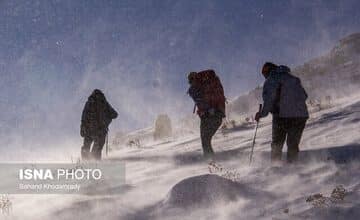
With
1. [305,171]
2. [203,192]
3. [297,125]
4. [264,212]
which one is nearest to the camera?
[264,212]

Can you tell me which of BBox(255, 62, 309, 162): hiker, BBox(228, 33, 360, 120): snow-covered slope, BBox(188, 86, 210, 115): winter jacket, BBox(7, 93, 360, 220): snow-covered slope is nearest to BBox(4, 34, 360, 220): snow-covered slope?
BBox(7, 93, 360, 220): snow-covered slope

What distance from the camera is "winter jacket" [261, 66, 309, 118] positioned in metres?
8.74

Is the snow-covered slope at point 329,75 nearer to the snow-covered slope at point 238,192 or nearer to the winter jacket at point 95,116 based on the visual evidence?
the winter jacket at point 95,116

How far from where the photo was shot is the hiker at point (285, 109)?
8734 millimetres

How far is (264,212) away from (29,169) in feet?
19.2

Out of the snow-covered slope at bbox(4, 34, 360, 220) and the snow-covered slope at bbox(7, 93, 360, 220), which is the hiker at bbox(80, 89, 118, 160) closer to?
the snow-covered slope at bbox(4, 34, 360, 220)

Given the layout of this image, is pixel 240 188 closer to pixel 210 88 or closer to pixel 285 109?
pixel 285 109

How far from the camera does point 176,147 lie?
1396 cm

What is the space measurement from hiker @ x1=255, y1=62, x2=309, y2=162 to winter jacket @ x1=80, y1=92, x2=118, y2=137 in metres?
5.32

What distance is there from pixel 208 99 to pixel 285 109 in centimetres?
218

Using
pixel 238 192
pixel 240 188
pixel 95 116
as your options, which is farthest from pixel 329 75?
pixel 238 192

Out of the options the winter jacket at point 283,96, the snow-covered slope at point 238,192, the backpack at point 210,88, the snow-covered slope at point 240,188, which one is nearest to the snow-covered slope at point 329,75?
the snow-covered slope at point 240,188

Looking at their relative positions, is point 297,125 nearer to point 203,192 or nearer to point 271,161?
point 271,161

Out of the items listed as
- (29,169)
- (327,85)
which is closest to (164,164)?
(29,169)
